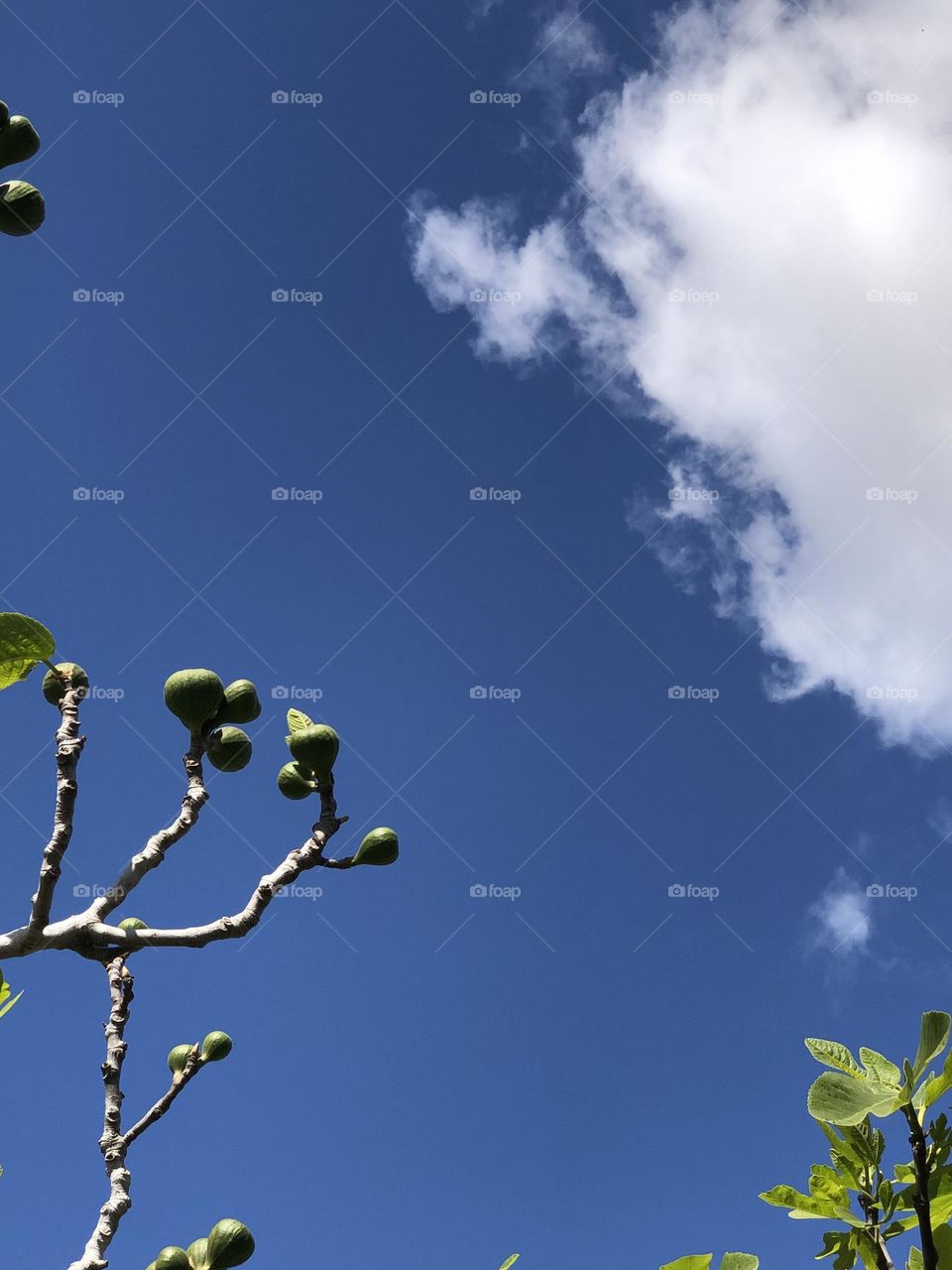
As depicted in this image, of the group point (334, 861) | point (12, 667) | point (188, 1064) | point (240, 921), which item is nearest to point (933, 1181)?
point (240, 921)

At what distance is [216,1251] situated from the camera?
368cm

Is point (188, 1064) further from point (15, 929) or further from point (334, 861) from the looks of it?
point (15, 929)

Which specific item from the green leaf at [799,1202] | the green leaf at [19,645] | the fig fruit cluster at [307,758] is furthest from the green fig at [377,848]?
the green leaf at [799,1202]

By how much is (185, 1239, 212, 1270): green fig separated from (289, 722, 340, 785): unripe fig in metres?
1.91

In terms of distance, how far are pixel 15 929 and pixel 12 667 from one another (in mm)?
890

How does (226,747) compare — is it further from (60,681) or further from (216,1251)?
(216,1251)

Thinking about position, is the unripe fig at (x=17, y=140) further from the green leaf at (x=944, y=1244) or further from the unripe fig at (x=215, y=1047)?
the unripe fig at (x=215, y=1047)

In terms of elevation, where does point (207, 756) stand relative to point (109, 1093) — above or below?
above

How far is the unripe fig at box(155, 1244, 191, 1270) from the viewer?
144 inches

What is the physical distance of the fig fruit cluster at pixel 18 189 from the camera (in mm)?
2713

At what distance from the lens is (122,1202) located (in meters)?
3.76

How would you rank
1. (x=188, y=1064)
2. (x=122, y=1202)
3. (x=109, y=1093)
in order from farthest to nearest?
(x=188, y=1064) → (x=109, y=1093) → (x=122, y=1202)

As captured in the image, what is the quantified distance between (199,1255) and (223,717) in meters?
2.17

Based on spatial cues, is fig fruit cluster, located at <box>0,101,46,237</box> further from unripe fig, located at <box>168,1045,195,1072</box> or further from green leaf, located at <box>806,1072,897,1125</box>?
unripe fig, located at <box>168,1045,195,1072</box>
